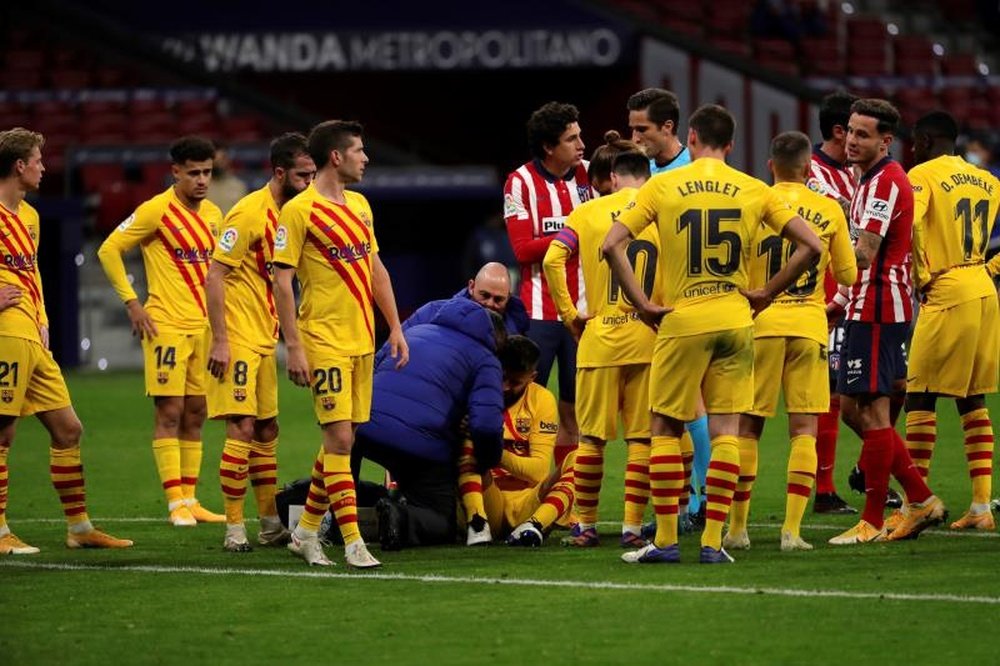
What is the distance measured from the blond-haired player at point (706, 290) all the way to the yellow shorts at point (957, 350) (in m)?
1.77

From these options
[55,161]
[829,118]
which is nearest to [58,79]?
[55,161]

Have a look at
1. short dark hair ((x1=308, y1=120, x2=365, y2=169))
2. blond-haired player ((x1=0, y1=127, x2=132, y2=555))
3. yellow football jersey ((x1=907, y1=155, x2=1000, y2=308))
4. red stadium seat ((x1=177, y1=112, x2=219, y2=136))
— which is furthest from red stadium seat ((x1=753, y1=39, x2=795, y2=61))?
short dark hair ((x1=308, y1=120, x2=365, y2=169))

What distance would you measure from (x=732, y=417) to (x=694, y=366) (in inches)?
11.9

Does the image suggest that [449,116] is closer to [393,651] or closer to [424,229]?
[424,229]

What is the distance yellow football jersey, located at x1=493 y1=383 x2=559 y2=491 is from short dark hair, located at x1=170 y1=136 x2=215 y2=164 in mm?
2206

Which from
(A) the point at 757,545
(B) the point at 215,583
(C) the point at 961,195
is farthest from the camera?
(C) the point at 961,195

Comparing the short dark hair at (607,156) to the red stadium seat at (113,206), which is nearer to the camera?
the short dark hair at (607,156)

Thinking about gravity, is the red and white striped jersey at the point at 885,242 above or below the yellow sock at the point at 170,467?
above

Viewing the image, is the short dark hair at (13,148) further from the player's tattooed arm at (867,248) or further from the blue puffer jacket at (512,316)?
the player's tattooed arm at (867,248)

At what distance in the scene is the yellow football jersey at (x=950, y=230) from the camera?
1008 centimetres

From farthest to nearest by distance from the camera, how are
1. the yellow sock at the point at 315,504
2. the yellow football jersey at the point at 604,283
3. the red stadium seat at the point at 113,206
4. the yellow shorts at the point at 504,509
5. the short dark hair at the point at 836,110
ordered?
the red stadium seat at the point at 113,206 → the short dark hair at the point at 836,110 → the yellow shorts at the point at 504,509 → the yellow football jersey at the point at 604,283 → the yellow sock at the point at 315,504

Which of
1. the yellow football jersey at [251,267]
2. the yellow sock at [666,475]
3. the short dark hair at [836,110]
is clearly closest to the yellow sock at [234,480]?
the yellow football jersey at [251,267]

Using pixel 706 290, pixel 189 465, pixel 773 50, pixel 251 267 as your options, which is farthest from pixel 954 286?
pixel 773 50

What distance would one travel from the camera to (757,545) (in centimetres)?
946
